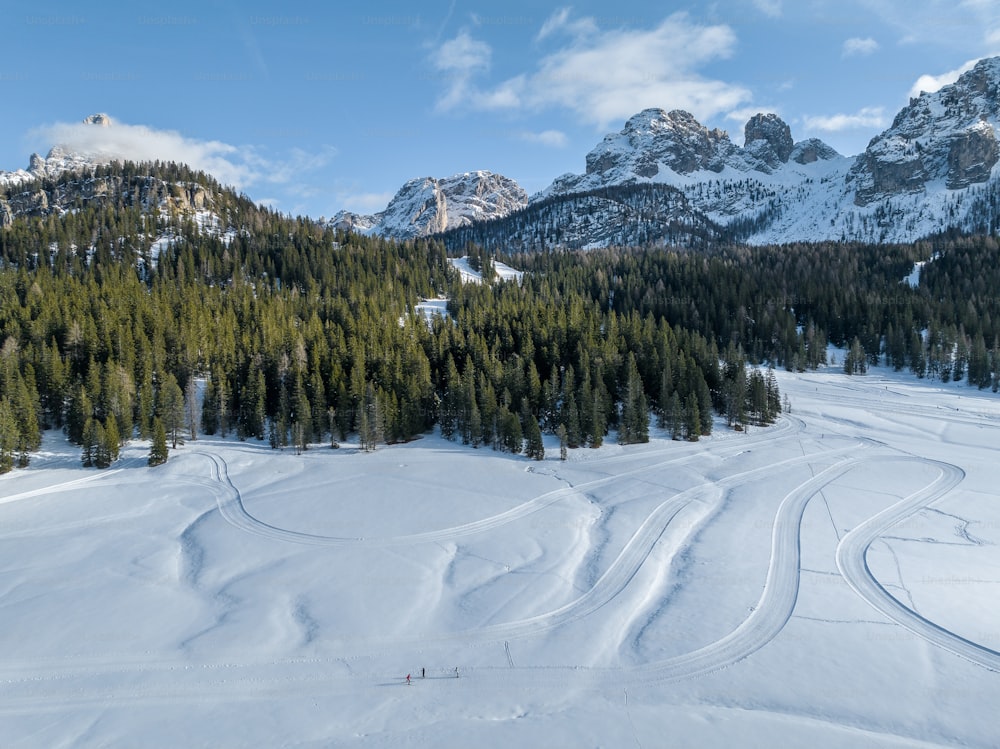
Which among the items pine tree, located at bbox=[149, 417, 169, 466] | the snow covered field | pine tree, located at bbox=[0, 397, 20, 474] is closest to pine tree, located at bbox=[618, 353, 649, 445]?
the snow covered field

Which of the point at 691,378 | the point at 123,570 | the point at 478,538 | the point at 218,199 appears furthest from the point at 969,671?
the point at 218,199

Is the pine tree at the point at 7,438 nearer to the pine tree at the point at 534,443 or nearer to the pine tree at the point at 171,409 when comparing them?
the pine tree at the point at 171,409

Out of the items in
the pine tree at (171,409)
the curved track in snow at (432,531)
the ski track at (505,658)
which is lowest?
the ski track at (505,658)

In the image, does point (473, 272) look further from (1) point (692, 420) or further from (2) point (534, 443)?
(2) point (534, 443)

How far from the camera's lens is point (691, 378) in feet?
263

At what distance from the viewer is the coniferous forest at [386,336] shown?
7044cm

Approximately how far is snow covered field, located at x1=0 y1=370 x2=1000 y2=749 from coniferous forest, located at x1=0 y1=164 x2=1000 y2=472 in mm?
13931

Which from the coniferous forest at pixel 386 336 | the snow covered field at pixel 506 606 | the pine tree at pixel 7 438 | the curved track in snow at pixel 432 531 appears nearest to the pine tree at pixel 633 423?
the coniferous forest at pixel 386 336

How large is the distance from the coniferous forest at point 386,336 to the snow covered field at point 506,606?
45.7 ft

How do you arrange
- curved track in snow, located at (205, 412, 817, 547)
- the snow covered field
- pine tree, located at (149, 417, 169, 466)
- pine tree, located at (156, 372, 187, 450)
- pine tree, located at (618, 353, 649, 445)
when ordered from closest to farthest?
the snow covered field → curved track in snow, located at (205, 412, 817, 547) → pine tree, located at (149, 417, 169, 466) → pine tree, located at (156, 372, 187, 450) → pine tree, located at (618, 353, 649, 445)

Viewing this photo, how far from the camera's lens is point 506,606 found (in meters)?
29.8

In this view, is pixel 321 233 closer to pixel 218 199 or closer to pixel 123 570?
pixel 218 199

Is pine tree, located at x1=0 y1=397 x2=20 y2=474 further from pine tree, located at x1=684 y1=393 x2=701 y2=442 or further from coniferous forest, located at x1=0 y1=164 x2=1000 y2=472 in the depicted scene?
pine tree, located at x1=684 y1=393 x2=701 y2=442

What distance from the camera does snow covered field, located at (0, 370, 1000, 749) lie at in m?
20.5
